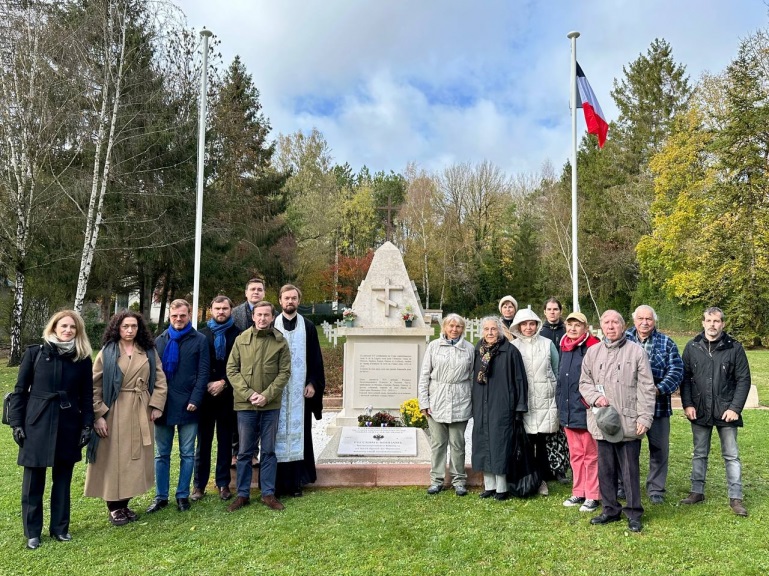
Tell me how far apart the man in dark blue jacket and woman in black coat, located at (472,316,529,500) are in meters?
2.45

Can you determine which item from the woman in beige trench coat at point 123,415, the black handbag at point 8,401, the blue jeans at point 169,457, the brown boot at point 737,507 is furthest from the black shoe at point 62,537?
the brown boot at point 737,507

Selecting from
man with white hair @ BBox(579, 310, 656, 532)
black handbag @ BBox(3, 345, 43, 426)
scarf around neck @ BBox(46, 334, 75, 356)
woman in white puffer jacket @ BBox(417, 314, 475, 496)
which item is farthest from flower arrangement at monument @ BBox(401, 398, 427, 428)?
black handbag @ BBox(3, 345, 43, 426)

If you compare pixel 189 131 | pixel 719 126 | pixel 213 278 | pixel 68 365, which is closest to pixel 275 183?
pixel 213 278

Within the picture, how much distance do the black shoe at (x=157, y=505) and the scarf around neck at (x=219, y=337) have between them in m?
1.31

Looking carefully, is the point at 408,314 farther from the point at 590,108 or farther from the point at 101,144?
the point at 101,144

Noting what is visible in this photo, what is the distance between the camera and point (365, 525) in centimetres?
410

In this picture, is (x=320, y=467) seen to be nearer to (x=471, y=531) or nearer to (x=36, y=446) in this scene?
(x=471, y=531)

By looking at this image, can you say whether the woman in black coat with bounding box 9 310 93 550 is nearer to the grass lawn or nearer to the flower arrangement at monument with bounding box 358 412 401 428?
the grass lawn

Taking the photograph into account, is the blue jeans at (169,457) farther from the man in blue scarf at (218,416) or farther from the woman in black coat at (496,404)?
the woman in black coat at (496,404)

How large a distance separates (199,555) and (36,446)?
1.40 m

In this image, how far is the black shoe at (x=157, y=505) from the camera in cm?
446

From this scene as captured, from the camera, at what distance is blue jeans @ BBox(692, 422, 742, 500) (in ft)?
14.4

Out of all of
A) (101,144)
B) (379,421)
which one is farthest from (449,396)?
Result: (101,144)

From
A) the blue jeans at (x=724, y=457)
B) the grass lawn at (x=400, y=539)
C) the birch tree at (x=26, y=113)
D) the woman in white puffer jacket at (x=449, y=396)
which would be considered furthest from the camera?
the birch tree at (x=26, y=113)
